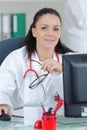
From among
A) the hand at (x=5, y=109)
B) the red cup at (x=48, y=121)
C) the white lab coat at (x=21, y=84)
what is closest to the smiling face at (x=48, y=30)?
the white lab coat at (x=21, y=84)

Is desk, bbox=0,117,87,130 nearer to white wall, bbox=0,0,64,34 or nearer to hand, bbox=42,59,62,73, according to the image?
hand, bbox=42,59,62,73

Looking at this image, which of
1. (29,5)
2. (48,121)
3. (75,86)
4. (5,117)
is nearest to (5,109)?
(5,117)

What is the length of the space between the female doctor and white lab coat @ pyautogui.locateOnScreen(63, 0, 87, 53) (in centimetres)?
85

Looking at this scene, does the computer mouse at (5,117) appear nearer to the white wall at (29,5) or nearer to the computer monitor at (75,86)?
the computer monitor at (75,86)

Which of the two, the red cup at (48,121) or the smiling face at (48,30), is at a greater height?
the smiling face at (48,30)

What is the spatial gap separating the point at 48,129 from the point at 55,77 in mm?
531

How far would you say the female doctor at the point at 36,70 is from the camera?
1.95m

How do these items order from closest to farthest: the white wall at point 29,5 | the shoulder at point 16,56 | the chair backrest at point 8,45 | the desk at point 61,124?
the desk at point 61,124
the shoulder at point 16,56
the chair backrest at point 8,45
the white wall at point 29,5

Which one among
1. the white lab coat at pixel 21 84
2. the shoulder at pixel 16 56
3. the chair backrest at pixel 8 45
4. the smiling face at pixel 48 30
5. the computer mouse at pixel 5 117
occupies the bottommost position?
the computer mouse at pixel 5 117

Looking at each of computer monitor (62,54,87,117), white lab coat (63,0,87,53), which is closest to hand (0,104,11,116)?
computer monitor (62,54,87,117)

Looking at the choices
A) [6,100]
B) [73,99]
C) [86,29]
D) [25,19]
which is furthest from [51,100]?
[25,19]

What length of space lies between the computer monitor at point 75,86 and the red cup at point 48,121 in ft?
0.20

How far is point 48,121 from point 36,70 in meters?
0.59

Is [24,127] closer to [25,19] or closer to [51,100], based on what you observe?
[51,100]
